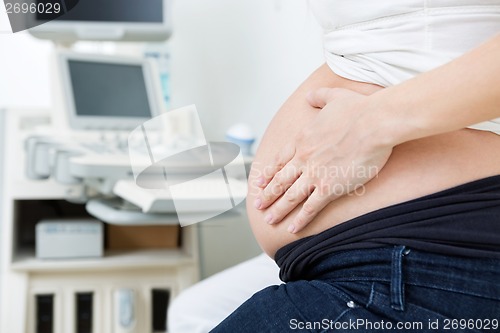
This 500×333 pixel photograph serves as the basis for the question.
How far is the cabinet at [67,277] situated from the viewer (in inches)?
67.6

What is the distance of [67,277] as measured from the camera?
5.88 feet

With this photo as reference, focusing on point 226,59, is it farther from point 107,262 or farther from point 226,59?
point 107,262

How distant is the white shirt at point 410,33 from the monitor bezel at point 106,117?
134 centimetres

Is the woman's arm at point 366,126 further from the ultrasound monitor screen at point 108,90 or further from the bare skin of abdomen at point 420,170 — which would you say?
the ultrasound monitor screen at point 108,90

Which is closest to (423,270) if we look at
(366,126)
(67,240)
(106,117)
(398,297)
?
(398,297)

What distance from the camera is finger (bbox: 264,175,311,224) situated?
0.64 meters

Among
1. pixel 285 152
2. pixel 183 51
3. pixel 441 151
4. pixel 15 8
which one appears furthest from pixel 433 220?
pixel 183 51

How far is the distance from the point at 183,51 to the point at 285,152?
1.94 m

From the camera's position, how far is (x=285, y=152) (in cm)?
69

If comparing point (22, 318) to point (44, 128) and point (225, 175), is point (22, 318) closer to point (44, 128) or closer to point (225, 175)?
point (44, 128)

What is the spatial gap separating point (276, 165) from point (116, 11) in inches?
59.3

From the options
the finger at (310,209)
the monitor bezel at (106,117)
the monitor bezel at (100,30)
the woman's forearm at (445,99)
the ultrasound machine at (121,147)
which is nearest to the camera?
the woman's forearm at (445,99)

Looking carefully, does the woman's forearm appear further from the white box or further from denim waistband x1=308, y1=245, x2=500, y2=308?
the white box

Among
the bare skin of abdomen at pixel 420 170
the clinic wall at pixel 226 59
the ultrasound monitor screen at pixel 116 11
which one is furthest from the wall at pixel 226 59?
the bare skin of abdomen at pixel 420 170
